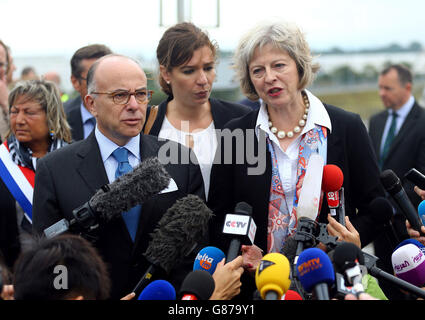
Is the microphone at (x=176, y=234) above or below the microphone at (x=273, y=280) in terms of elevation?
below

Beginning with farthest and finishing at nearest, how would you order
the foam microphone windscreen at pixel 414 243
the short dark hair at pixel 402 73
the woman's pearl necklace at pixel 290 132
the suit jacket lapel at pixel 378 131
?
the short dark hair at pixel 402 73 < the suit jacket lapel at pixel 378 131 < the woman's pearl necklace at pixel 290 132 < the foam microphone windscreen at pixel 414 243

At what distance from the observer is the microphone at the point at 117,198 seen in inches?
107

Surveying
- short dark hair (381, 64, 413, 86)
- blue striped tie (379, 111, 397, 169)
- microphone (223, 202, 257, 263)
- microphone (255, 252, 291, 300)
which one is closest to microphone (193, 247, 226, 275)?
microphone (223, 202, 257, 263)

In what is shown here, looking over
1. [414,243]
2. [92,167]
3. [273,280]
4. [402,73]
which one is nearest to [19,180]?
[92,167]

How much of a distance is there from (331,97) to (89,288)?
23.9 meters

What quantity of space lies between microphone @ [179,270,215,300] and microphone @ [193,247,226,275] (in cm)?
52

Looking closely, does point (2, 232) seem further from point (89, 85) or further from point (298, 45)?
point (298, 45)

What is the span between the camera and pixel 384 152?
6887 millimetres

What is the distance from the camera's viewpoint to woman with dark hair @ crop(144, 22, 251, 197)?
411cm

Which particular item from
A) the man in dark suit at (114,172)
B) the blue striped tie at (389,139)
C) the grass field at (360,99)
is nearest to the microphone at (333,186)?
the man in dark suit at (114,172)

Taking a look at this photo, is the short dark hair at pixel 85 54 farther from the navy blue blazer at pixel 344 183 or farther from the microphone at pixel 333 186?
the microphone at pixel 333 186

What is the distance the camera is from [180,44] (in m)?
4.10

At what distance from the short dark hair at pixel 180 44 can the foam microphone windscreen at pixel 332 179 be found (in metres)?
1.59
